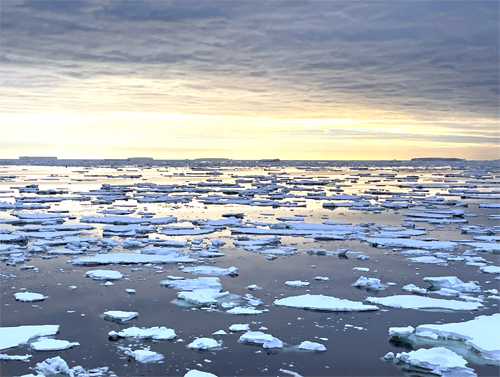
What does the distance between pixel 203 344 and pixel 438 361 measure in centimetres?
224

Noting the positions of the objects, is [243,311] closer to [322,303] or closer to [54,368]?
[322,303]

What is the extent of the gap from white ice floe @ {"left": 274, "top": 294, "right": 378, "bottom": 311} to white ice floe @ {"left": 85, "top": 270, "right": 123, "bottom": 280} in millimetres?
2588

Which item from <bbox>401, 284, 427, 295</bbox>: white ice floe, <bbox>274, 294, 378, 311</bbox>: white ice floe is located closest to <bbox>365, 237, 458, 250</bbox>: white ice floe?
<bbox>401, 284, 427, 295</bbox>: white ice floe

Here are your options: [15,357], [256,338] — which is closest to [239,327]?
[256,338]

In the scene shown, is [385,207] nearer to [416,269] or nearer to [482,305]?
[416,269]

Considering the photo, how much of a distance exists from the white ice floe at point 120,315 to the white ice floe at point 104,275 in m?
1.67

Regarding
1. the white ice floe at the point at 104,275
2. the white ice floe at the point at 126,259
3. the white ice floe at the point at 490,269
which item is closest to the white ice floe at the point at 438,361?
the white ice floe at the point at 490,269

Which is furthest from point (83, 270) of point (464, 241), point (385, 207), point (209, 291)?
point (385, 207)

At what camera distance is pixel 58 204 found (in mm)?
18438

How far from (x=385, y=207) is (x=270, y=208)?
161 inches

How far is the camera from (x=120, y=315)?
5.74 m

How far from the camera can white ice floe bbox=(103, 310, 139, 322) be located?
5.71 metres

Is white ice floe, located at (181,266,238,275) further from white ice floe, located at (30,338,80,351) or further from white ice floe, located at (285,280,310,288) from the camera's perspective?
white ice floe, located at (30,338,80,351)

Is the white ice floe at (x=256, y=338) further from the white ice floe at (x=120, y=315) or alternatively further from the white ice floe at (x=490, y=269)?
the white ice floe at (x=490, y=269)
